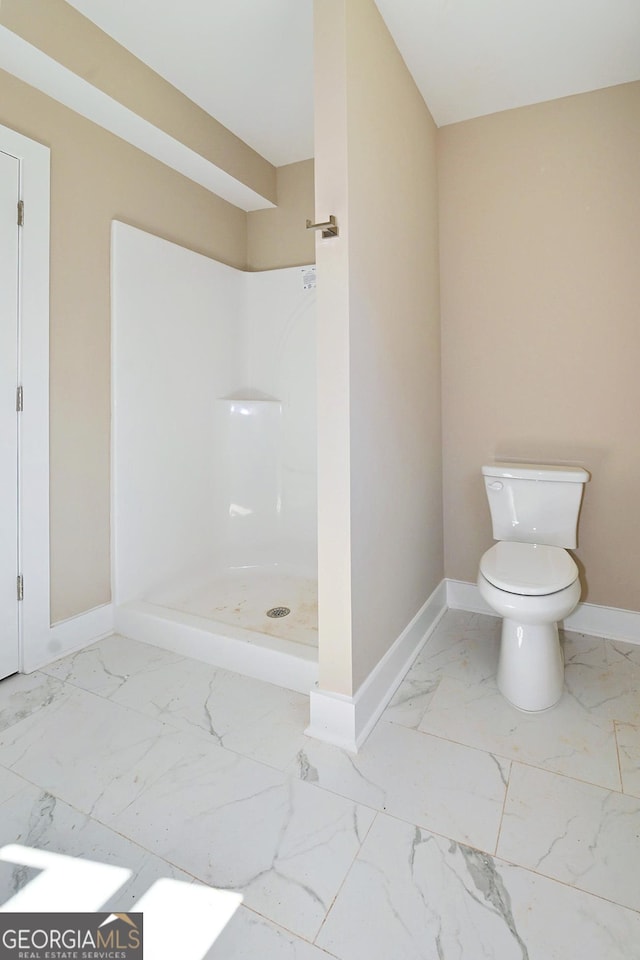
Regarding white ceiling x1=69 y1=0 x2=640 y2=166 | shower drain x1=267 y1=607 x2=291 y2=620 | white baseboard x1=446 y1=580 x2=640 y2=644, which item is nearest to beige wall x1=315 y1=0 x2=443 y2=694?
white ceiling x1=69 y1=0 x2=640 y2=166

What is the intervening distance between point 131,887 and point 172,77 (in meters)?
2.78

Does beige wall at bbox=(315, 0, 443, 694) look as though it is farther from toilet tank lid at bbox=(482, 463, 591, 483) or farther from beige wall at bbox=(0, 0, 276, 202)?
beige wall at bbox=(0, 0, 276, 202)

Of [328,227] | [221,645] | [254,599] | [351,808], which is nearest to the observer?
[351,808]

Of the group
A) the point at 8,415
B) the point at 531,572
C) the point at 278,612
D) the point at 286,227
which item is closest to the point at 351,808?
the point at 531,572

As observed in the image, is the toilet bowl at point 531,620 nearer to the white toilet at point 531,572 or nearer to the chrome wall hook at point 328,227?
the white toilet at point 531,572

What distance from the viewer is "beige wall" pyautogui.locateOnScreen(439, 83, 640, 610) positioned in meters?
2.15

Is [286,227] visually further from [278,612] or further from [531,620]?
[531,620]

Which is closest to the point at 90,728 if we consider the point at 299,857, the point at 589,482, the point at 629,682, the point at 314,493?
the point at 299,857

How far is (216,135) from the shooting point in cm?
242

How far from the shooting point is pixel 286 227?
2.94m

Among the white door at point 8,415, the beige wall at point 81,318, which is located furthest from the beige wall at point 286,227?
the white door at point 8,415

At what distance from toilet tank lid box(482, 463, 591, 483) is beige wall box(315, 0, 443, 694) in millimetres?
366

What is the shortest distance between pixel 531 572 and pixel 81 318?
6.84ft

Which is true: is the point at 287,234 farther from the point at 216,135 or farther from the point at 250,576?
the point at 250,576
